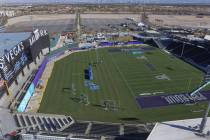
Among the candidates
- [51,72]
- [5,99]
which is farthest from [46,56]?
[5,99]

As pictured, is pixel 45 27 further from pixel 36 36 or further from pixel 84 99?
pixel 84 99

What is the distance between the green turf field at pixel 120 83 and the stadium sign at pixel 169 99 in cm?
163

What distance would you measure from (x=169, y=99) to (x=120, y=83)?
13.6 meters

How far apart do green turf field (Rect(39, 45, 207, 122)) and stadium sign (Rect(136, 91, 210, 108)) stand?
5.36 ft

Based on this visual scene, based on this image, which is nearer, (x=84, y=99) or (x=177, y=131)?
(x=177, y=131)

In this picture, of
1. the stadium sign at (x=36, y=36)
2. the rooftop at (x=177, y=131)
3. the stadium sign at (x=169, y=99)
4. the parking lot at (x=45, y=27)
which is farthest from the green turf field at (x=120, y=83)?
the parking lot at (x=45, y=27)

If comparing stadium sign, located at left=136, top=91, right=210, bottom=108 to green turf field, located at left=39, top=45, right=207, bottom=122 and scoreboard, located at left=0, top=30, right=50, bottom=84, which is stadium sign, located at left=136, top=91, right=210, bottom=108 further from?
scoreboard, located at left=0, top=30, right=50, bottom=84

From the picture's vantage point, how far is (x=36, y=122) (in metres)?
42.3

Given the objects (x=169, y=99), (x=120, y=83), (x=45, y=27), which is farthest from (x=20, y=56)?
(x=45, y=27)

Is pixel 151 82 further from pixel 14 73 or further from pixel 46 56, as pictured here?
pixel 46 56

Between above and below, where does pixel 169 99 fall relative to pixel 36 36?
below

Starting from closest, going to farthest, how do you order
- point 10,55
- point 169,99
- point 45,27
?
point 169,99 → point 10,55 → point 45,27

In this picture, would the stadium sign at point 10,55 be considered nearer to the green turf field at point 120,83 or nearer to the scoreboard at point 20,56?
the scoreboard at point 20,56

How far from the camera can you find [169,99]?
49312 millimetres
